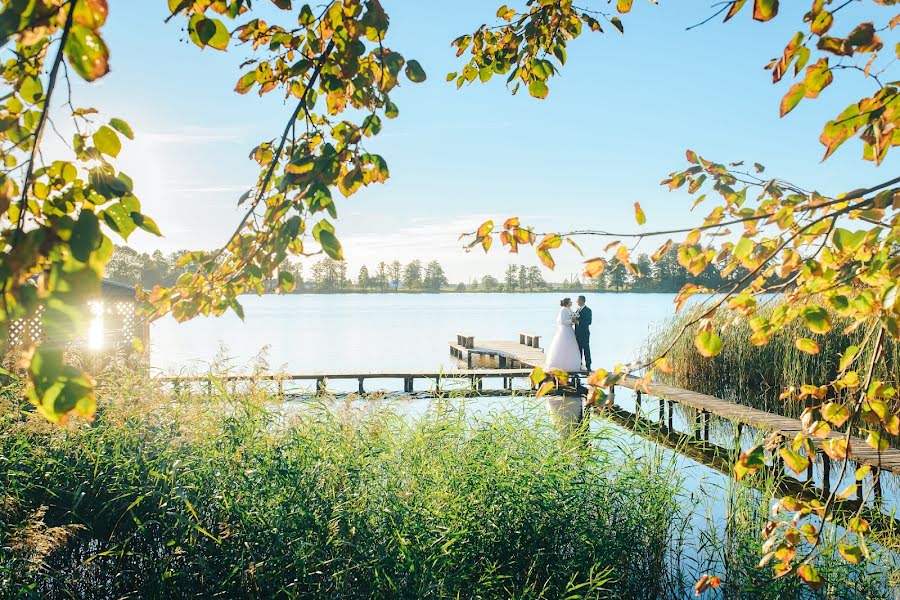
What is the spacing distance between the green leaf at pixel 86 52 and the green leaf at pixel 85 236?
0.23 meters

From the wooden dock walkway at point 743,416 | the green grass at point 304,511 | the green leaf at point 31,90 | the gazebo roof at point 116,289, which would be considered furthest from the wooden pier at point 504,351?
the green leaf at point 31,90

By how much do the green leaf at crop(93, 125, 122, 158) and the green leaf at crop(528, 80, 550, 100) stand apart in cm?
235

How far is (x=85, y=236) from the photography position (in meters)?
1.10

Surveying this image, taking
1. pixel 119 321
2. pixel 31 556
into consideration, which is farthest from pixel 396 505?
pixel 119 321

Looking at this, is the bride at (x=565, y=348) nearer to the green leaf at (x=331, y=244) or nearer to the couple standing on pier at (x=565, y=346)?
the couple standing on pier at (x=565, y=346)

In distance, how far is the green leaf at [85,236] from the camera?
42.9 inches

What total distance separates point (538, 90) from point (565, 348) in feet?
31.2

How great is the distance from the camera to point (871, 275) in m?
1.85

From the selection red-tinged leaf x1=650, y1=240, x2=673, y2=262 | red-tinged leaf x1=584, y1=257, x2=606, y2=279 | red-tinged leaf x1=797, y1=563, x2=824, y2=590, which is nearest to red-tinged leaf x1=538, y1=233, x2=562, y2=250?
red-tinged leaf x1=584, y1=257, x2=606, y2=279

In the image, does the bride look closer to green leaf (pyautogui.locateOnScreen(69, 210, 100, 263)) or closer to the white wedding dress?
the white wedding dress

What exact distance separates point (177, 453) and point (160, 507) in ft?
1.02

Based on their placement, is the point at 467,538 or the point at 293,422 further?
the point at 293,422

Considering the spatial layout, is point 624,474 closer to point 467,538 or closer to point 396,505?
point 467,538

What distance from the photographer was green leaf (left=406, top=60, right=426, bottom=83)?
200 centimetres
